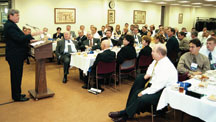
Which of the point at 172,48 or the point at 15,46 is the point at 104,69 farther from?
the point at 172,48

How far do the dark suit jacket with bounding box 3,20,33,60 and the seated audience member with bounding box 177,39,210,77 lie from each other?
2827 mm

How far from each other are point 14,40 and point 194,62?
328 cm

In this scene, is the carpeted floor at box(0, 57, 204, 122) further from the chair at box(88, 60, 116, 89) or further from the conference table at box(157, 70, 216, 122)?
the conference table at box(157, 70, 216, 122)

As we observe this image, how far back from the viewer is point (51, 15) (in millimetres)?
9812

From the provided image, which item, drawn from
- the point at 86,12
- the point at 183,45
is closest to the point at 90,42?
the point at 183,45

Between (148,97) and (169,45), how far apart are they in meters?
3.87

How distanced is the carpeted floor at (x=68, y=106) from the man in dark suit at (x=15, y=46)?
0.50m

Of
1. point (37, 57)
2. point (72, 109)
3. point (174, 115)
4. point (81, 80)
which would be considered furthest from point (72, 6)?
point (174, 115)

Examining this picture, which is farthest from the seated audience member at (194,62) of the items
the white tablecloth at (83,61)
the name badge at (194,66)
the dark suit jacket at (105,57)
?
the white tablecloth at (83,61)

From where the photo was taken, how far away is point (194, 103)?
7.00 feet

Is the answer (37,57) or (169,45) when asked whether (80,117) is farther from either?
(169,45)

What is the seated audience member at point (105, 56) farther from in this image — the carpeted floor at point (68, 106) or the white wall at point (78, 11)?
the white wall at point (78, 11)

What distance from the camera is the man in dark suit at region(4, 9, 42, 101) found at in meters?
3.54

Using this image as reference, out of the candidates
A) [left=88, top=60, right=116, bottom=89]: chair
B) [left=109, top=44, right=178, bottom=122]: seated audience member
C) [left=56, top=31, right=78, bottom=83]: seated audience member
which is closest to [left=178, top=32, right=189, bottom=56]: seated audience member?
[left=88, top=60, right=116, bottom=89]: chair
